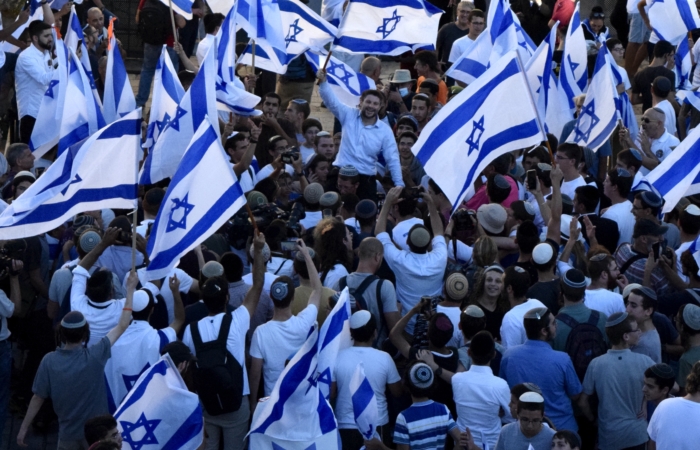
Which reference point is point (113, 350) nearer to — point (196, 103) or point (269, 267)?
point (269, 267)

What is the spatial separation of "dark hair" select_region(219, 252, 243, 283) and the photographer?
5.15ft

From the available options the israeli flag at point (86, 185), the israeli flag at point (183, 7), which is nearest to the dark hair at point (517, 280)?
the israeli flag at point (86, 185)

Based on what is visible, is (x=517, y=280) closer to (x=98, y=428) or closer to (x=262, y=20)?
(x=98, y=428)

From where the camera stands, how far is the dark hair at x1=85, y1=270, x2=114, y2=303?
27.5 feet

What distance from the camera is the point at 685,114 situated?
15055 millimetres

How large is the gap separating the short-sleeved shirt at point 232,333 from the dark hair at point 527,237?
225 cm

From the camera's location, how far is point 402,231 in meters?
9.84

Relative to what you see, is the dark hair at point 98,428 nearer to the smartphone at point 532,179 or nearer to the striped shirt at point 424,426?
the striped shirt at point 424,426

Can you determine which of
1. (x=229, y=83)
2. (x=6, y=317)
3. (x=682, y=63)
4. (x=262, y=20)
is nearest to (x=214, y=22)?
(x=262, y=20)

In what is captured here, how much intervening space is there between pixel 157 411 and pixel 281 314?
1201 mm

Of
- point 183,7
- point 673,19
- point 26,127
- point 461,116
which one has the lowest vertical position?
point 26,127

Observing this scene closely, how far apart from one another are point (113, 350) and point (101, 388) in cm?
26

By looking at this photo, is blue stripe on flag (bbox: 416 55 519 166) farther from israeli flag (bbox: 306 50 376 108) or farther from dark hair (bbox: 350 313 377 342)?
israeli flag (bbox: 306 50 376 108)

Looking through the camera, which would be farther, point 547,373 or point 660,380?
point 547,373
